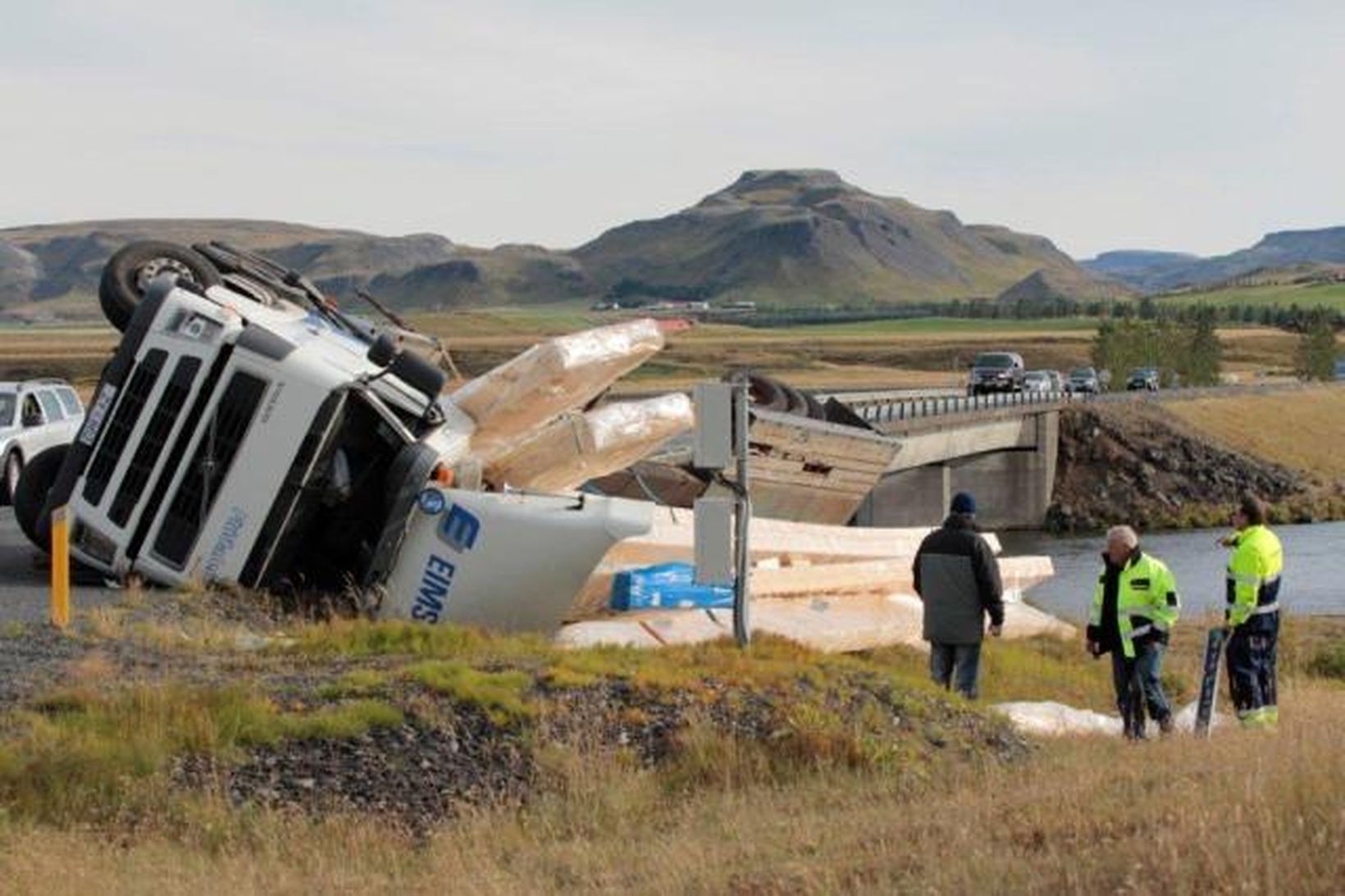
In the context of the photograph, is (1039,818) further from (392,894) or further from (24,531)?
(24,531)

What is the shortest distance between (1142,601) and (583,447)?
585 cm

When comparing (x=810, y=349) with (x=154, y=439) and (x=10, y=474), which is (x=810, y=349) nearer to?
(x=10, y=474)

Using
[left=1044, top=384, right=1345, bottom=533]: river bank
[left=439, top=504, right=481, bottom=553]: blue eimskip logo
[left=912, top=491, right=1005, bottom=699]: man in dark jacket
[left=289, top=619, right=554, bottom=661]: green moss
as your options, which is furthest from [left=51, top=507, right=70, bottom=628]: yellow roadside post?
[left=1044, top=384, right=1345, bottom=533]: river bank

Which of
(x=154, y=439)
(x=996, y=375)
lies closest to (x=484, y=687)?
(x=154, y=439)

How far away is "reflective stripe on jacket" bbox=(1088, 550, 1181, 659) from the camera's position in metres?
12.5

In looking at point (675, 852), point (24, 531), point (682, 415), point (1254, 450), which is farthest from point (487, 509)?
point (1254, 450)

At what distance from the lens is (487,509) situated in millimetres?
14844

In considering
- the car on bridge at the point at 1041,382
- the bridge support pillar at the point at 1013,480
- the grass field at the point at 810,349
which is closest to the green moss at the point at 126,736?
the bridge support pillar at the point at 1013,480

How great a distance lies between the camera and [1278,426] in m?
69.9

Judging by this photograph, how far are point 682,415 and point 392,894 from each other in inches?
417

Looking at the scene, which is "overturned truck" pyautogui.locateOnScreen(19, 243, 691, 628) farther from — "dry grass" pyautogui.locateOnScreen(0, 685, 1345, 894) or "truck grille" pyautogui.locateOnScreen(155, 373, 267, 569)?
"dry grass" pyautogui.locateOnScreen(0, 685, 1345, 894)

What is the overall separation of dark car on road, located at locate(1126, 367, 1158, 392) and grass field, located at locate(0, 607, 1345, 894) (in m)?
74.6

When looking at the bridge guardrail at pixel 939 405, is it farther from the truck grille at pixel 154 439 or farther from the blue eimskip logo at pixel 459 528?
the blue eimskip logo at pixel 459 528

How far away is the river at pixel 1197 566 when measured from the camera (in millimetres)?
35250
